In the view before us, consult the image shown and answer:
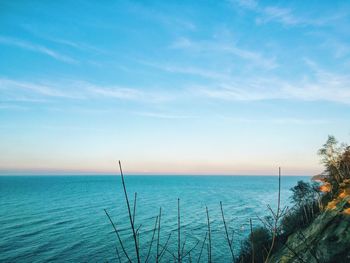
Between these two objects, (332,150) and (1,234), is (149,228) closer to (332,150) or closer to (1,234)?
(1,234)

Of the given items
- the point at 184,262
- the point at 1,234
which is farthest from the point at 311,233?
the point at 1,234

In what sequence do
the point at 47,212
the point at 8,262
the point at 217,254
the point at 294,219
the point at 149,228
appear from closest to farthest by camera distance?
the point at 294,219 < the point at 8,262 < the point at 217,254 < the point at 149,228 < the point at 47,212

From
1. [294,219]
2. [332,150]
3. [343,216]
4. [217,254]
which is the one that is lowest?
[217,254]

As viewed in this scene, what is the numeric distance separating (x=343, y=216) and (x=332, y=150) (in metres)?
32.5

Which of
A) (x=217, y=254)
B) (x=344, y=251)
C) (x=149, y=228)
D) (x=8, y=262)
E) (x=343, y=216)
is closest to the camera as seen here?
(x=344, y=251)

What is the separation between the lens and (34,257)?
120 feet

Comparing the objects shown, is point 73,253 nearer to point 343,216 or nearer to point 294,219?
point 294,219

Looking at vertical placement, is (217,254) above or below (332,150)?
below

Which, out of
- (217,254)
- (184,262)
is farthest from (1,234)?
(217,254)

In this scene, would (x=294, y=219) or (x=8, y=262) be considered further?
(x=8, y=262)

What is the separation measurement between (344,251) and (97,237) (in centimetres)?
4171

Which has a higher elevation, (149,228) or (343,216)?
(343,216)

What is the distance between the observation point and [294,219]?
31.4 metres

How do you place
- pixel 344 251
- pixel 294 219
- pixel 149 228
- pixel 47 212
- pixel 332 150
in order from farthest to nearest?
pixel 47 212, pixel 149 228, pixel 332 150, pixel 294 219, pixel 344 251
